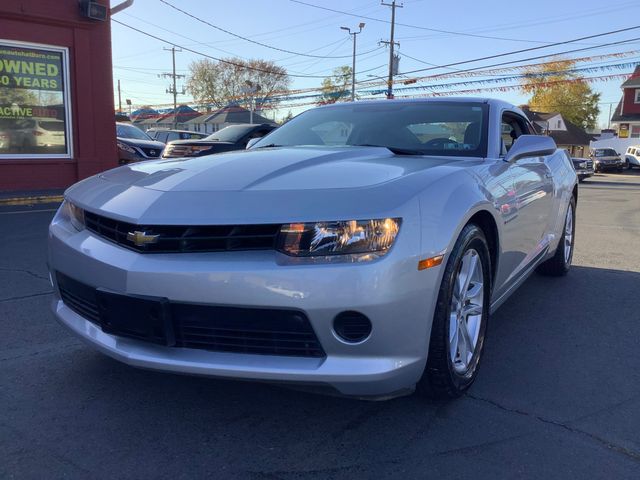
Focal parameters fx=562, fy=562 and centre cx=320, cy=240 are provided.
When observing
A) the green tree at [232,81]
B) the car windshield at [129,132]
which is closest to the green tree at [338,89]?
the green tree at [232,81]

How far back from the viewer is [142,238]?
89.6 inches

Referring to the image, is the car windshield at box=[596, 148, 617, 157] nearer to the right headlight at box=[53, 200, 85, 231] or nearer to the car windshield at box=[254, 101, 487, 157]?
the car windshield at box=[254, 101, 487, 157]

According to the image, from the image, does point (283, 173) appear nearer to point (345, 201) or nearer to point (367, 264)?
point (345, 201)

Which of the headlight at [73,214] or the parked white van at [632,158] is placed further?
the parked white van at [632,158]

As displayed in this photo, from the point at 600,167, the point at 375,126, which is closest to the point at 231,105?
the point at 600,167

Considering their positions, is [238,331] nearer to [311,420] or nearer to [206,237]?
[206,237]

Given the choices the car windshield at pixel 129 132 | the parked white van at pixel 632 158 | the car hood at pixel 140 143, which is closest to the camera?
the car hood at pixel 140 143

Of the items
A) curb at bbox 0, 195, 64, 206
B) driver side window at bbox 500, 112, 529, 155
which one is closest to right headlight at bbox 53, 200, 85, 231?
driver side window at bbox 500, 112, 529, 155

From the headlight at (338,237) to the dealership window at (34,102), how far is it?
11.1 metres

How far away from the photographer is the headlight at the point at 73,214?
2.78m

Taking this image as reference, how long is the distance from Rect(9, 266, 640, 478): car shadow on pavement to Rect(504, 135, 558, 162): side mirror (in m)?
1.17

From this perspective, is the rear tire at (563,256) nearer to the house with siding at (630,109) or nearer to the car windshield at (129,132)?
the car windshield at (129,132)

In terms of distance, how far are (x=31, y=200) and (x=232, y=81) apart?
64.0 meters

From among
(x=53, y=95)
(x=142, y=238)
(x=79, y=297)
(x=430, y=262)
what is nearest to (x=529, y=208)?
(x=430, y=262)
